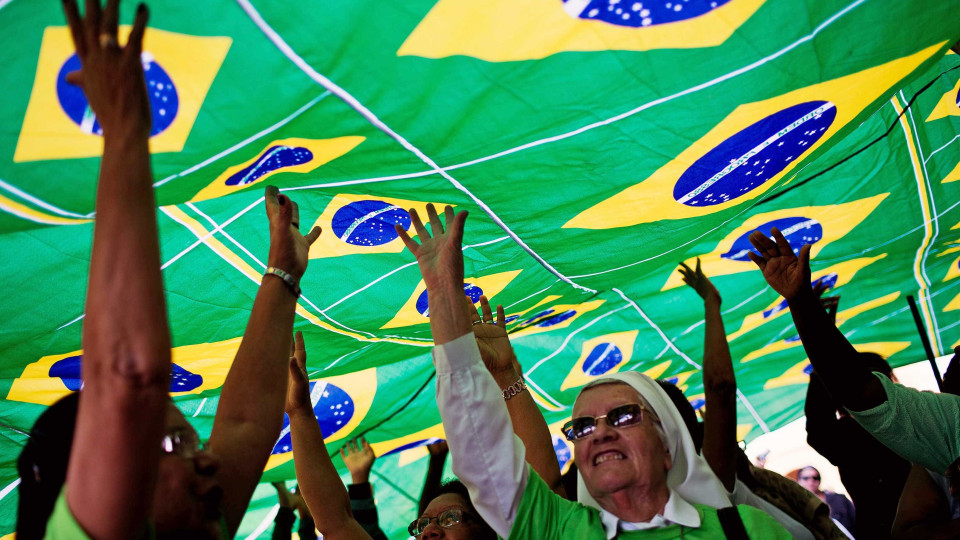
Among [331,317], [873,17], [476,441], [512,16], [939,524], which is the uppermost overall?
[873,17]

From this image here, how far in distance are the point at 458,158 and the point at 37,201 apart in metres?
1.37

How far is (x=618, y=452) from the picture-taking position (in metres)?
2.52

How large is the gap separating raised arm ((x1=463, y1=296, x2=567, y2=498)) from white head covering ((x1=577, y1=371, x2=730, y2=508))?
29 centimetres

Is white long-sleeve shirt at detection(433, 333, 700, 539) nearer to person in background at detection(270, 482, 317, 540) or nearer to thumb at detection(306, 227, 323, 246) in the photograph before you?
thumb at detection(306, 227, 323, 246)

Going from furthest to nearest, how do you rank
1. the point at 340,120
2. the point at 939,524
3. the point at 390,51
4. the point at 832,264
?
1. the point at 832,264
2. the point at 939,524
3. the point at 340,120
4. the point at 390,51

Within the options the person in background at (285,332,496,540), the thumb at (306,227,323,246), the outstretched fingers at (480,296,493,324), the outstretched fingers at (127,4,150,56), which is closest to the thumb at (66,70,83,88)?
the outstretched fingers at (127,4,150,56)

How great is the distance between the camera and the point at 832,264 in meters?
5.74

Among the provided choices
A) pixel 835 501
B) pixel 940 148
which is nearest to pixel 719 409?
pixel 940 148

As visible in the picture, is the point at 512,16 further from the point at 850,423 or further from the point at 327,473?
the point at 850,423

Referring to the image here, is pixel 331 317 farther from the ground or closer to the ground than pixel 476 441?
farther from the ground

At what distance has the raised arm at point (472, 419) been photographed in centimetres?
215

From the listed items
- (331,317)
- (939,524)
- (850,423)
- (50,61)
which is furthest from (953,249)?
(50,61)

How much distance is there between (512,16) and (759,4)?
872 millimetres

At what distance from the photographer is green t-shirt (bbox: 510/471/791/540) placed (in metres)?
2.21
